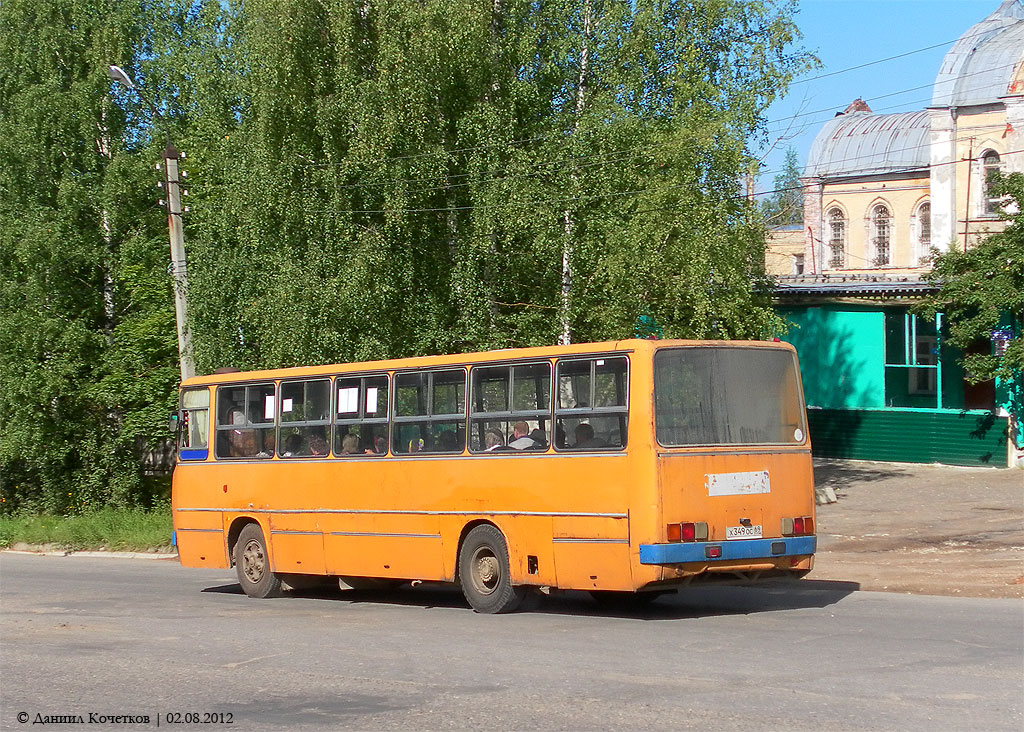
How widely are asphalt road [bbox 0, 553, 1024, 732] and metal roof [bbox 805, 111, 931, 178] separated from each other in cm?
4333

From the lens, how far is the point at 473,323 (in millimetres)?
25625

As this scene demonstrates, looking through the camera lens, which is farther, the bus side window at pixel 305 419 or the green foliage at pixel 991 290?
the green foliage at pixel 991 290

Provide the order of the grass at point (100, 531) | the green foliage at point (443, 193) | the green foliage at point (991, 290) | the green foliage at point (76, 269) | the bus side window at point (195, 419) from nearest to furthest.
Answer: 1. the bus side window at point (195, 419)
2. the green foliage at point (443, 193)
3. the grass at point (100, 531)
4. the green foliage at point (991, 290)
5. the green foliage at point (76, 269)

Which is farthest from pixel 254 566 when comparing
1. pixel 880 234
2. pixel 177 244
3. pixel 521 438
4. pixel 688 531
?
pixel 880 234

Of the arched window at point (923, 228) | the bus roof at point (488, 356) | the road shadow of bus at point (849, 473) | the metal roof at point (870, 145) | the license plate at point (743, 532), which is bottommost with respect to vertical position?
the road shadow of bus at point (849, 473)

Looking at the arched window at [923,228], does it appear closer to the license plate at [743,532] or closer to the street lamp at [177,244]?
the street lamp at [177,244]

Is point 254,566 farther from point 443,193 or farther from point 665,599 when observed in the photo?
point 443,193

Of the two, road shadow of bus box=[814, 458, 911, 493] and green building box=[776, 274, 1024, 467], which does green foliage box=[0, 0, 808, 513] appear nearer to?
road shadow of bus box=[814, 458, 911, 493]

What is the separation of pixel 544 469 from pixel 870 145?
47410 mm

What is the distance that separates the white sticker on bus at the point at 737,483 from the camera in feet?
40.9

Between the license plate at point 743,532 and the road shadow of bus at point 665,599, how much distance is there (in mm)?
705

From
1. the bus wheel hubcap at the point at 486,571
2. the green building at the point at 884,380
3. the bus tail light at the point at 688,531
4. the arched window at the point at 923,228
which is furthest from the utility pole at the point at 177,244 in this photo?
the arched window at the point at 923,228

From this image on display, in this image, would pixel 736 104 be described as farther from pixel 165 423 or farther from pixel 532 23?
pixel 165 423

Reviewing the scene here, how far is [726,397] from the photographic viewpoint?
12.8 metres
